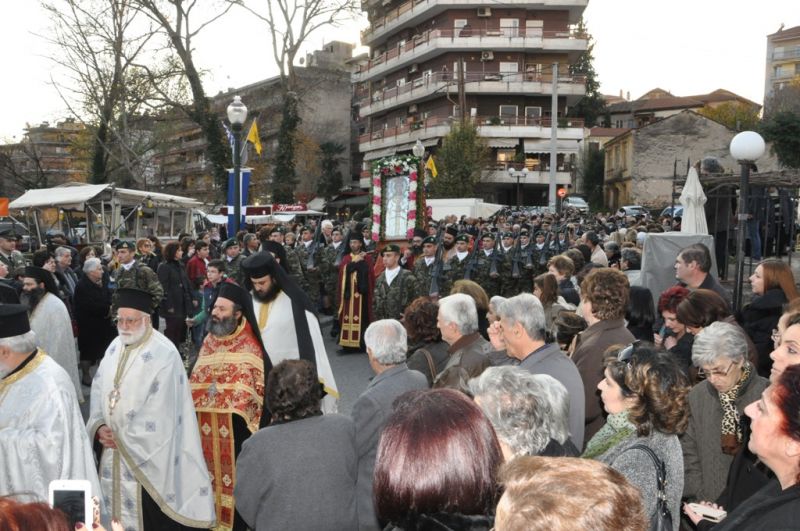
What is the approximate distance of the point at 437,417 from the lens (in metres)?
2.15

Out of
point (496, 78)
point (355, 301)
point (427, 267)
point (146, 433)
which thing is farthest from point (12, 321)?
point (496, 78)

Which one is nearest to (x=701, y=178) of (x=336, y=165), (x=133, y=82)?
(x=133, y=82)

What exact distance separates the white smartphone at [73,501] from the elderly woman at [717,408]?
2.93 m

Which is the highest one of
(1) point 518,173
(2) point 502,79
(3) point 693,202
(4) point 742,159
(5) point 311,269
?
(2) point 502,79

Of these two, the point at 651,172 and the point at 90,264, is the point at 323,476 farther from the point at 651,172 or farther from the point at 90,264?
the point at 651,172

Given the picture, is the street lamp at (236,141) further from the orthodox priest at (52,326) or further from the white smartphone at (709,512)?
the white smartphone at (709,512)

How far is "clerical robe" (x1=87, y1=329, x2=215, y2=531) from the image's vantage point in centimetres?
448

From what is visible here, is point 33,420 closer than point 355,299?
Yes

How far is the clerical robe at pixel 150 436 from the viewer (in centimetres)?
448

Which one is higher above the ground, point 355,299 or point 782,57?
point 782,57

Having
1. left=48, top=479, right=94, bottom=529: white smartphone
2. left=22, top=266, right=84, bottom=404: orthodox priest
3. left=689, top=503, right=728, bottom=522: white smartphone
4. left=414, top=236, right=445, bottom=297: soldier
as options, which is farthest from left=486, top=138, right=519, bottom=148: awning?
left=48, top=479, right=94, bottom=529: white smartphone

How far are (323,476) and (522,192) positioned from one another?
45.8m

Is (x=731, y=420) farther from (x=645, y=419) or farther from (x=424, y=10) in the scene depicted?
(x=424, y=10)

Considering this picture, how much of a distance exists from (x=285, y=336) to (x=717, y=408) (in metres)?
3.32
